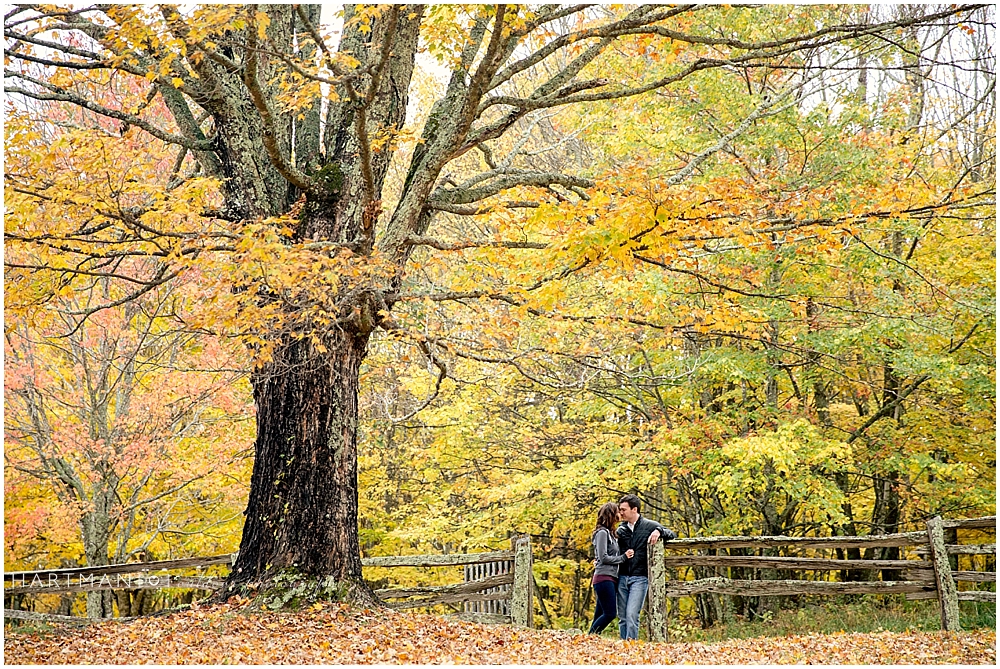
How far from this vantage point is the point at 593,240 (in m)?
5.60

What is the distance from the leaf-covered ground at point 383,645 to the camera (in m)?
5.59

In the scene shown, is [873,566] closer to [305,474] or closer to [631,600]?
[631,600]

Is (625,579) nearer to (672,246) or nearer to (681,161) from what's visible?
(672,246)

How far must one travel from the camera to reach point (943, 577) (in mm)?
7871

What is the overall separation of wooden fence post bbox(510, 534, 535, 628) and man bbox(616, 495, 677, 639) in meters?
1.88

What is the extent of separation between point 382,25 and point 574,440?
7.70 meters

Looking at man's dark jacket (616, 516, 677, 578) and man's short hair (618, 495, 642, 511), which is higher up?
man's short hair (618, 495, 642, 511)

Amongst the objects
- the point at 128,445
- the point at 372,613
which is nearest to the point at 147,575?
the point at 128,445

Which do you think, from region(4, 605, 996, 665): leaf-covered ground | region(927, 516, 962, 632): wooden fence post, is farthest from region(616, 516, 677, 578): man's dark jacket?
region(927, 516, 962, 632): wooden fence post

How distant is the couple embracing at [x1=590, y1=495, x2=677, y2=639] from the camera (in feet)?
22.0

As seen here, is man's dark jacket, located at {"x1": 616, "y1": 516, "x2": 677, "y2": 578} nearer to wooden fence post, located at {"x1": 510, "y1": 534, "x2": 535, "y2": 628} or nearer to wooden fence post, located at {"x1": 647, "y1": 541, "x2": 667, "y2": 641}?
wooden fence post, located at {"x1": 647, "y1": 541, "x2": 667, "y2": 641}

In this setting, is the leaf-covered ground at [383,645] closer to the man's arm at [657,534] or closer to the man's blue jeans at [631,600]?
the man's blue jeans at [631,600]

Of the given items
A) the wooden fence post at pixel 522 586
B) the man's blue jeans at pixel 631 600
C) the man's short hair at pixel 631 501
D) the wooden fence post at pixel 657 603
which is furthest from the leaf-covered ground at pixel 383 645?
the wooden fence post at pixel 522 586

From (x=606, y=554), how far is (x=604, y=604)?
18.9 inches
